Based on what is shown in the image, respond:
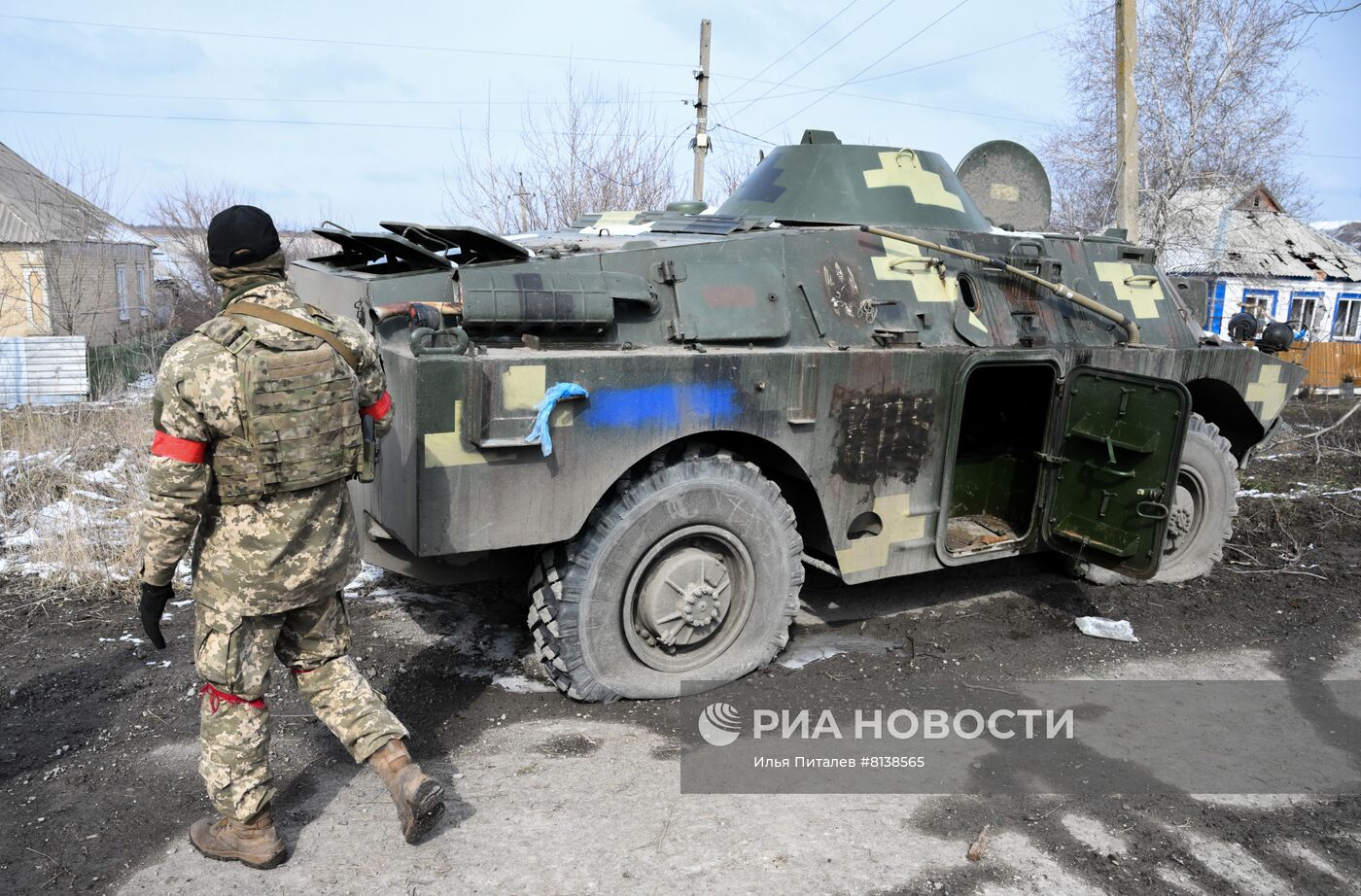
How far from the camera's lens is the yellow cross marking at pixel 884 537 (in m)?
4.34

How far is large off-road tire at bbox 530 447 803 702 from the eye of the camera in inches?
148

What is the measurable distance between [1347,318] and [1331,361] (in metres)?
7.02

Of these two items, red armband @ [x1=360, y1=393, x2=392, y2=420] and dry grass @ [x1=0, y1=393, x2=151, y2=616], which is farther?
dry grass @ [x1=0, y1=393, x2=151, y2=616]

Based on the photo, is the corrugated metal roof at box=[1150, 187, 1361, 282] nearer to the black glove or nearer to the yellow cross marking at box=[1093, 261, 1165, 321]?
the yellow cross marking at box=[1093, 261, 1165, 321]

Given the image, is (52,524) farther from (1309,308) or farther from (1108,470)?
(1309,308)

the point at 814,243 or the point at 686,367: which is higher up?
the point at 814,243

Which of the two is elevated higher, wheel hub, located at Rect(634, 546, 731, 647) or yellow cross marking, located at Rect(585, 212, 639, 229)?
yellow cross marking, located at Rect(585, 212, 639, 229)

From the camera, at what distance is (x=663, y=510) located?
3.80 m

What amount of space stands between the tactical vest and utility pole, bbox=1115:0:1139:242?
9.47 meters

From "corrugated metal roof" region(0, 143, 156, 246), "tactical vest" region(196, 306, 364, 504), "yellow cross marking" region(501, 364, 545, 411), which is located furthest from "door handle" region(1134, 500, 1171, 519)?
"corrugated metal roof" region(0, 143, 156, 246)

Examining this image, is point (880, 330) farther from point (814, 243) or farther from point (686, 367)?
point (686, 367)

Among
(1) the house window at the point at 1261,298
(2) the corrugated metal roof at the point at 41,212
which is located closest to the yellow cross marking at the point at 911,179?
(2) the corrugated metal roof at the point at 41,212

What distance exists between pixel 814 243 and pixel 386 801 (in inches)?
106

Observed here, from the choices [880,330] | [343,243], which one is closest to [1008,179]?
[880,330]
